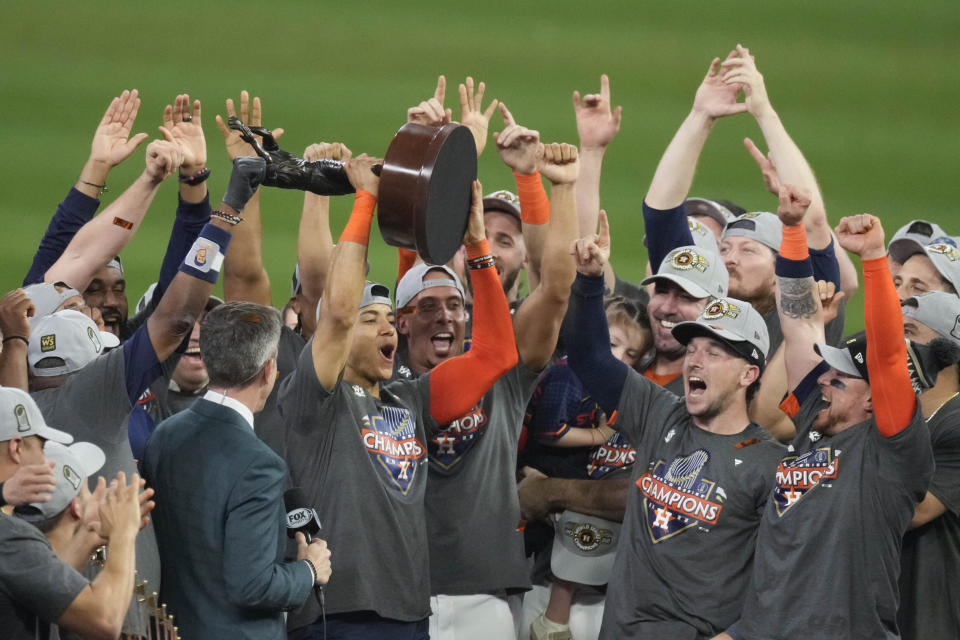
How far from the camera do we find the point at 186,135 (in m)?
3.58

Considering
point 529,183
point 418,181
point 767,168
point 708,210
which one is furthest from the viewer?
point 708,210

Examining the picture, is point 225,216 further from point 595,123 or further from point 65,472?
point 595,123

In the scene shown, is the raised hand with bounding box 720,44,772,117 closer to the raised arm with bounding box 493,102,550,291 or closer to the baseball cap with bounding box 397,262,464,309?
the raised arm with bounding box 493,102,550,291

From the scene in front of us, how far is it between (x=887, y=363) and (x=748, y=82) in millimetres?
1303

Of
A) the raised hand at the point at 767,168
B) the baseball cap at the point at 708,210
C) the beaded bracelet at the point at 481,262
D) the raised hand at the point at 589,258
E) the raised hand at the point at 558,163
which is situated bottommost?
the baseball cap at the point at 708,210

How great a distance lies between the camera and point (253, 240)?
3.79 meters

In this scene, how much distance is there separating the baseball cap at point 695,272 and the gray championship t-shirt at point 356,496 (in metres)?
0.95

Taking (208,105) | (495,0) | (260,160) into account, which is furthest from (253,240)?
(495,0)

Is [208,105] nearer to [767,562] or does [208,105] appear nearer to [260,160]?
[260,160]

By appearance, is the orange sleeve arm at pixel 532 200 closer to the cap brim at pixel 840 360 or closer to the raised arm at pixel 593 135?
the raised arm at pixel 593 135

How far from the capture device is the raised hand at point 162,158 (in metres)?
3.39

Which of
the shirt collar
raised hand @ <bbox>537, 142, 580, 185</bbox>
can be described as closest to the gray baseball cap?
raised hand @ <bbox>537, 142, 580, 185</bbox>

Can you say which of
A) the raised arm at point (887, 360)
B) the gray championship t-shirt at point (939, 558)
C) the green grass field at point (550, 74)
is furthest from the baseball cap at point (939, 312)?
the green grass field at point (550, 74)

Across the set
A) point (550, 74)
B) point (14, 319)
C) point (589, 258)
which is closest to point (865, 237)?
point (589, 258)
